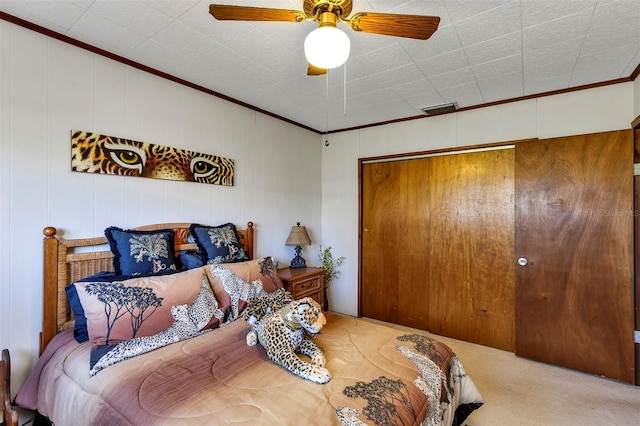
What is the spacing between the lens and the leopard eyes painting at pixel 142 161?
2086 mm

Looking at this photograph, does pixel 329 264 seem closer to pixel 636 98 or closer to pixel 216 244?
pixel 216 244

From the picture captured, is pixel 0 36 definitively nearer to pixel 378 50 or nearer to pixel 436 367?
pixel 378 50

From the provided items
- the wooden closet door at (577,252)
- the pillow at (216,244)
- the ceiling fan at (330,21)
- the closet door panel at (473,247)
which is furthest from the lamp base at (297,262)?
the ceiling fan at (330,21)

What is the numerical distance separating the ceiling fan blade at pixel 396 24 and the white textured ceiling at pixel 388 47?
362 millimetres

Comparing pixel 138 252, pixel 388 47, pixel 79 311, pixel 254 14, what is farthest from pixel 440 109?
pixel 79 311

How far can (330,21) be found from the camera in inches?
55.4

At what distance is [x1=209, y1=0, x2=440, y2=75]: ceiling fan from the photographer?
131 cm

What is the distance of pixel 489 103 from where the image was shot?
3180 millimetres

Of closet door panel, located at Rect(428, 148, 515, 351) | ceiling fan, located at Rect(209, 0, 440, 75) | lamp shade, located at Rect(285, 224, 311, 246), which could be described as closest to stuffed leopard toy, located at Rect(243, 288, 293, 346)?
lamp shade, located at Rect(285, 224, 311, 246)

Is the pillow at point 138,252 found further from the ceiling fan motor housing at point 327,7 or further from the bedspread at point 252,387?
the ceiling fan motor housing at point 327,7

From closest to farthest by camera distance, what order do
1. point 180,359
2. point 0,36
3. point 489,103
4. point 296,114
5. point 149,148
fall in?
1. point 180,359
2. point 0,36
3. point 149,148
4. point 489,103
5. point 296,114

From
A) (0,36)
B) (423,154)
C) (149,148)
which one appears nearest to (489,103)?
(423,154)

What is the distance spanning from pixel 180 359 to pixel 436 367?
1.31 m

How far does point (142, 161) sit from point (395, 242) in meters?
2.81
